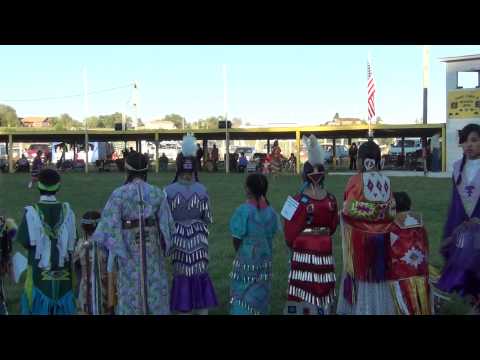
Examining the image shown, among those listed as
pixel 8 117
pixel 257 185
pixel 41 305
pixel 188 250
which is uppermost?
pixel 8 117

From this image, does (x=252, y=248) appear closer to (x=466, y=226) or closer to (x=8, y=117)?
(x=466, y=226)

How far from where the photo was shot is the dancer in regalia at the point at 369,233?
453 centimetres

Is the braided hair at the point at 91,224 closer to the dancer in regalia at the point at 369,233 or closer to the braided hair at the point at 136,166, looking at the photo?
the braided hair at the point at 136,166

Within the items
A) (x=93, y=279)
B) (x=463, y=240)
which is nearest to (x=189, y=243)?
(x=93, y=279)

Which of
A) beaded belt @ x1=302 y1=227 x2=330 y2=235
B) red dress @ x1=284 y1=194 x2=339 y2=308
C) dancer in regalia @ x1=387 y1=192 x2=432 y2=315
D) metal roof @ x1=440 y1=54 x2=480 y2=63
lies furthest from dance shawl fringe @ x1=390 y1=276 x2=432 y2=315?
metal roof @ x1=440 y1=54 x2=480 y2=63

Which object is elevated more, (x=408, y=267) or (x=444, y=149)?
(x=444, y=149)

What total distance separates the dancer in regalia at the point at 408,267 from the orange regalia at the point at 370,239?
6 centimetres

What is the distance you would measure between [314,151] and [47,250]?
2.19m

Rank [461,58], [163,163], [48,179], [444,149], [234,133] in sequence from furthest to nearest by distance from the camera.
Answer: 1. [163,163]
2. [234,133]
3. [461,58]
4. [444,149]
5. [48,179]

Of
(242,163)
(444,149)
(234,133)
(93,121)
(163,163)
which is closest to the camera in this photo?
(444,149)

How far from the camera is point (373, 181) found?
180 inches

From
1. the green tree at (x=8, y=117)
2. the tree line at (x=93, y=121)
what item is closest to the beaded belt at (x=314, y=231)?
the tree line at (x=93, y=121)

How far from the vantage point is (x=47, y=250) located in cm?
447
